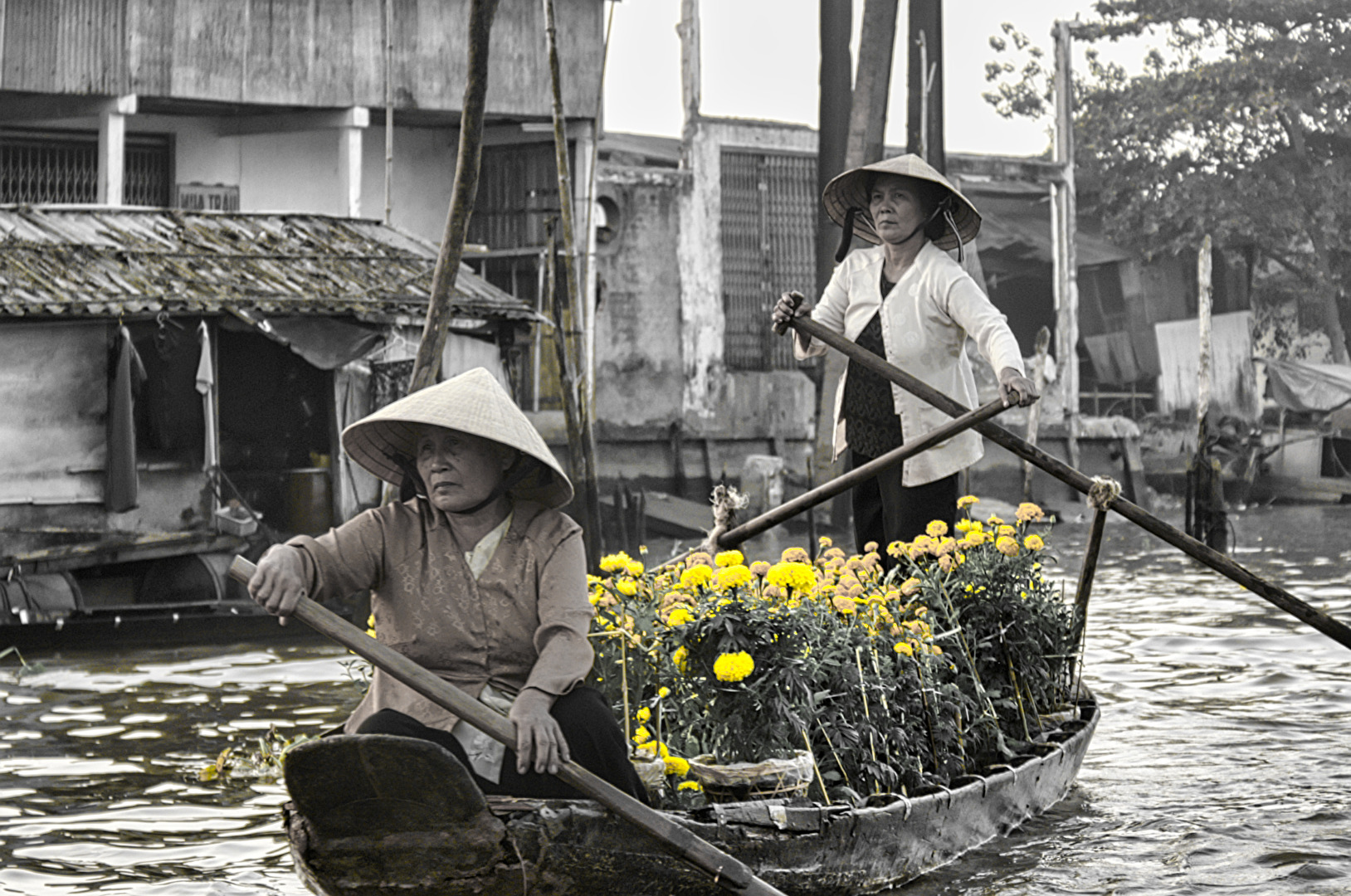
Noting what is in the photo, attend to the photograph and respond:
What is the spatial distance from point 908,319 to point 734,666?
216cm

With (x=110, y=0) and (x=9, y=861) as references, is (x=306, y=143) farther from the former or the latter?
(x=9, y=861)

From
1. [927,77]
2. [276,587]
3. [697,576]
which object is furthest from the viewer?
[927,77]

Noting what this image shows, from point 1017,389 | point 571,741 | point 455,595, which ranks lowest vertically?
point 571,741

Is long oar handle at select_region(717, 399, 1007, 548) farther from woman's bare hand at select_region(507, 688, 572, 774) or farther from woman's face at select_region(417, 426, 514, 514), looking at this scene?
woman's bare hand at select_region(507, 688, 572, 774)

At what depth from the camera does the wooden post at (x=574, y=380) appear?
10312mm

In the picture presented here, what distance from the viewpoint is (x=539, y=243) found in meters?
16.2

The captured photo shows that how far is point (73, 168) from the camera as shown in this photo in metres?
15.2

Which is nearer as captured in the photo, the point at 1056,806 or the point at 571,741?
the point at 571,741

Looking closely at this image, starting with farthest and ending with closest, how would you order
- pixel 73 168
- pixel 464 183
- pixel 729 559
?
pixel 73 168, pixel 464 183, pixel 729 559

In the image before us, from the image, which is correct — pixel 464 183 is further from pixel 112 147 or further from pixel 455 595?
pixel 112 147

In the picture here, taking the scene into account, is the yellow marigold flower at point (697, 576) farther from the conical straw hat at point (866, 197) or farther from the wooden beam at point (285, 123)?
the wooden beam at point (285, 123)

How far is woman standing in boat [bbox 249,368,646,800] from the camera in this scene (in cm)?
348

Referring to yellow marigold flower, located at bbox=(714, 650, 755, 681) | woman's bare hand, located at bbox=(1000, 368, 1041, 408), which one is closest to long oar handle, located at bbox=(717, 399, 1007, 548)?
woman's bare hand, located at bbox=(1000, 368, 1041, 408)

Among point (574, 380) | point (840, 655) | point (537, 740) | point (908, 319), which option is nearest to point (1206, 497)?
point (574, 380)
